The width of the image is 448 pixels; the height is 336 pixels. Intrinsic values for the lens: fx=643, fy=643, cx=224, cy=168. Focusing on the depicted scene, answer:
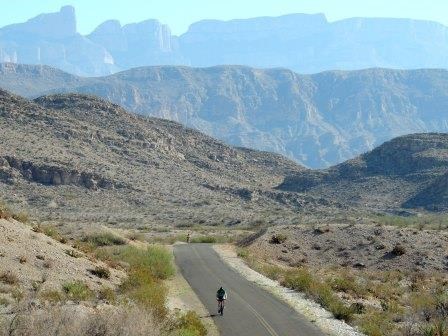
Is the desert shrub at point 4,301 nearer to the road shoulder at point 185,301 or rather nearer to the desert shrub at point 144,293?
the desert shrub at point 144,293

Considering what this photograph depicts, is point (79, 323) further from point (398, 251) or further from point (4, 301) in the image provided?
point (398, 251)

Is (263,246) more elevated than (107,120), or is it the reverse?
(107,120)

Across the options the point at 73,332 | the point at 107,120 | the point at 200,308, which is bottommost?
the point at 200,308

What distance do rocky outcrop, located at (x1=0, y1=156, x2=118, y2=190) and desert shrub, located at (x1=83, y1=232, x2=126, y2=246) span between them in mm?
44955

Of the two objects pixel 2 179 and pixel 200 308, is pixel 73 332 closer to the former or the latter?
pixel 200 308

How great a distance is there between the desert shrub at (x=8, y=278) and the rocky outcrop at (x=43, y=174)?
223 feet

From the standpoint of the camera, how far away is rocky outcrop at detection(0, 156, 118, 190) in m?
84.1

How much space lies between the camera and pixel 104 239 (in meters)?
41.7

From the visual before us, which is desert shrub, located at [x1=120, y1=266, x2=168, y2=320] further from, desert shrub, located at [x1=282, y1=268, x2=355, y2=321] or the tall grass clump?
desert shrub, located at [x1=282, y1=268, x2=355, y2=321]

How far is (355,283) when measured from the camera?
31.6 m

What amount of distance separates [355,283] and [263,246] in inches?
600

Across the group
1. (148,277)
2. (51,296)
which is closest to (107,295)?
(51,296)

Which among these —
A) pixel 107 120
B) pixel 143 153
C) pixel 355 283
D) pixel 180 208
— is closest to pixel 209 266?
pixel 355 283

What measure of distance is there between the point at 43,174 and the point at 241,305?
65.3 metres
